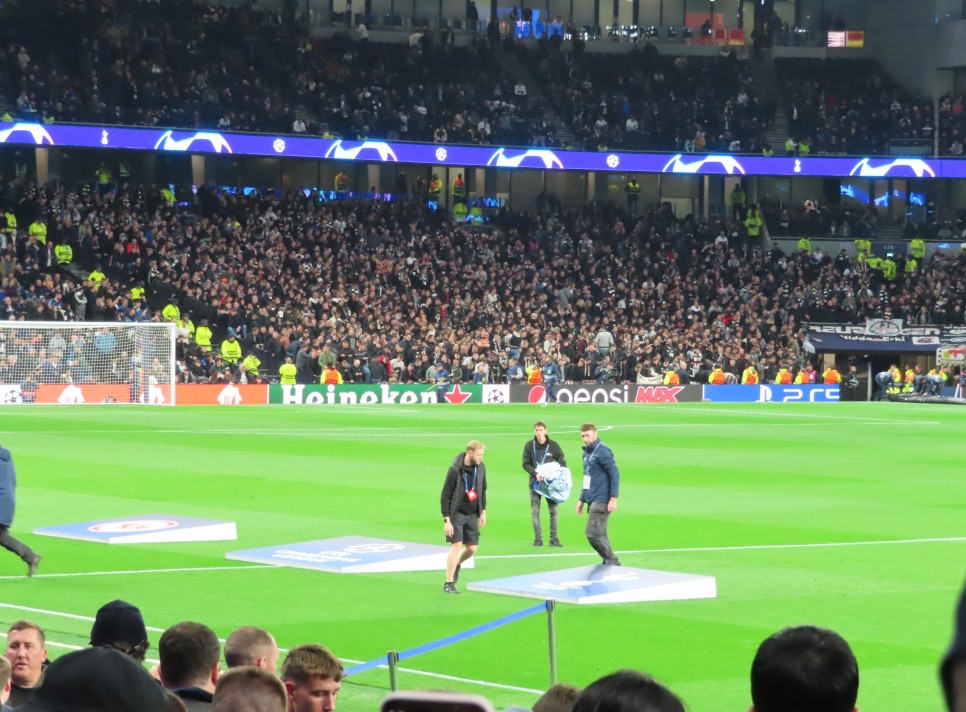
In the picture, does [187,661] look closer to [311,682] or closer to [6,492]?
[311,682]

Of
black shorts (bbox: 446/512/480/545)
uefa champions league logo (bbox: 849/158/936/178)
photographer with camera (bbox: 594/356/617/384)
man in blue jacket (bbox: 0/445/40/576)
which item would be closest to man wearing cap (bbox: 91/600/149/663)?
black shorts (bbox: 446/512/480/545)

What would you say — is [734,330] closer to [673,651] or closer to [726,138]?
[726,138]

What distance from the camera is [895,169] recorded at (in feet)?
234

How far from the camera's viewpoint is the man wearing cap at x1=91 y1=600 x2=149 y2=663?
686 centimetres

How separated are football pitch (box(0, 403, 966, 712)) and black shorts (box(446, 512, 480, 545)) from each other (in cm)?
70

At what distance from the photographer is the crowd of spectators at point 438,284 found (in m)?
55.8

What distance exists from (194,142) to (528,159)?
589 inches

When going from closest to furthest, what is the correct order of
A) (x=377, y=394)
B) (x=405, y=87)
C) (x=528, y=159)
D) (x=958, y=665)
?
(x=958, y=665) → (x=377, y=394) → (x=528, y=159) → (x=405, y=87)

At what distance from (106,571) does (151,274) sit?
37.3 meters

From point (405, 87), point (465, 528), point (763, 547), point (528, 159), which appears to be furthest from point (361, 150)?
point (465, 528)

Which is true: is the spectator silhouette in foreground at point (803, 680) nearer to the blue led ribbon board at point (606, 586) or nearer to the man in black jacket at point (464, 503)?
the blue led ribbon board at point (606, 586)

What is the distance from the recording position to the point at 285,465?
3294 cm

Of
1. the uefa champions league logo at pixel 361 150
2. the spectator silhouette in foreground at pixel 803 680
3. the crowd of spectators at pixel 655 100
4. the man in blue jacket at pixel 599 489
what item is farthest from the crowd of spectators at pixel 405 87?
the spectator silhouette in foreground at pixel 803 680

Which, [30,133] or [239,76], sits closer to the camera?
[30,133]
